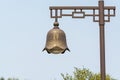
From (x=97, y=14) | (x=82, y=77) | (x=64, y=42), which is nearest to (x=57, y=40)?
(x=64, y=42)

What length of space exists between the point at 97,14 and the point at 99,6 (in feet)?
0.64

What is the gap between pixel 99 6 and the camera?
42.6ft

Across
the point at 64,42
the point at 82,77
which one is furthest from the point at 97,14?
the point at 82,77

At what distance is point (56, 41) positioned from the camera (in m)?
13.2

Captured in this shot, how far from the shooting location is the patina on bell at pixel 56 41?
12938mm

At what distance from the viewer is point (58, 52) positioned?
1288 centimetres

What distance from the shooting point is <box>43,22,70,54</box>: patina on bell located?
12938mm

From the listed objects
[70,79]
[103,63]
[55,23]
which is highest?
[55,23]

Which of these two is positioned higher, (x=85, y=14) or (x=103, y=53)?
(x=85, y=14)

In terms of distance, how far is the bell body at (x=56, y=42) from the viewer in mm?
12938

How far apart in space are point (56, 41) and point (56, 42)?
25mm

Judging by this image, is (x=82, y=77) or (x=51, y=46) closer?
(x=51, y=46)

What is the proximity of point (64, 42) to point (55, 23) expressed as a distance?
52 cm

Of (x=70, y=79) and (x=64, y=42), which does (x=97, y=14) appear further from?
(x=70, y=79)
